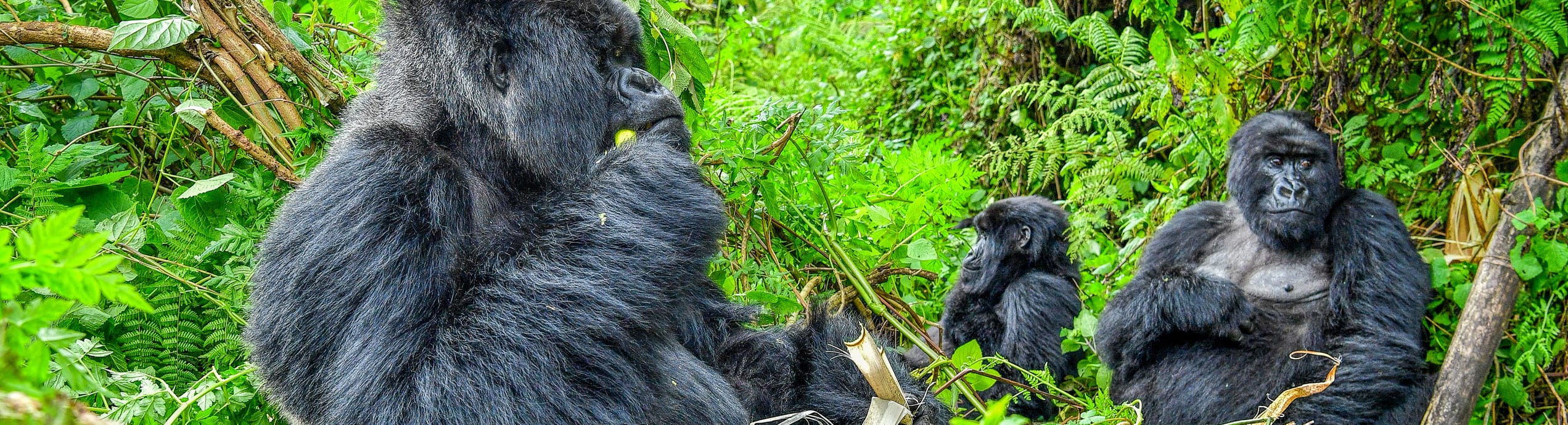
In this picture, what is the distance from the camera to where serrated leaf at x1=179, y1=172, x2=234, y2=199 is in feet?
8.15

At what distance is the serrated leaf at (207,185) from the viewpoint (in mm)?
2483

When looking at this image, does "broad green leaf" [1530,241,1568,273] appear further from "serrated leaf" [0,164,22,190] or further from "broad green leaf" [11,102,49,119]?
"broad green leaf" [11,102,49,119]

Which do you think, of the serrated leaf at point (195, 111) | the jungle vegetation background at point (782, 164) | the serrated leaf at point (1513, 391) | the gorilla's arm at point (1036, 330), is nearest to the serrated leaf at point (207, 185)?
the jungle vegetation background at point (782, 164)

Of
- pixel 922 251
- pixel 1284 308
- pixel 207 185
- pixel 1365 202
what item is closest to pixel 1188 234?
pixel 1284 308

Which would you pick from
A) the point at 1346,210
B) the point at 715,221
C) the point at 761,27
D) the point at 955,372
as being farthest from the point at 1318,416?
the point at 761,27

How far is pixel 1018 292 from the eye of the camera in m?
4.67

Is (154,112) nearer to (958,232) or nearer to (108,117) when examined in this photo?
(108,117)

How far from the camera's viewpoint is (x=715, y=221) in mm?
1951

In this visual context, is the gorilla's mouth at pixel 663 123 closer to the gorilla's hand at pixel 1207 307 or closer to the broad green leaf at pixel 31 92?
the broad green leaf at pixel 31 92

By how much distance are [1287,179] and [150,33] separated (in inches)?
136

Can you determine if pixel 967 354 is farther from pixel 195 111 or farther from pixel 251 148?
pixel 195 111

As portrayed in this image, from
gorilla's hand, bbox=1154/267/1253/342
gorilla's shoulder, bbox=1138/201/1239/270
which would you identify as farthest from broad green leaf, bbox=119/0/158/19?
gorilla's shoulder, bbox=1138/201/1239/270

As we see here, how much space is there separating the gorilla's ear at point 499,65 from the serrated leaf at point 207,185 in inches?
35.0

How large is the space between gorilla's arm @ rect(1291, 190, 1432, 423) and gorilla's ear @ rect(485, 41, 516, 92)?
2.76m
